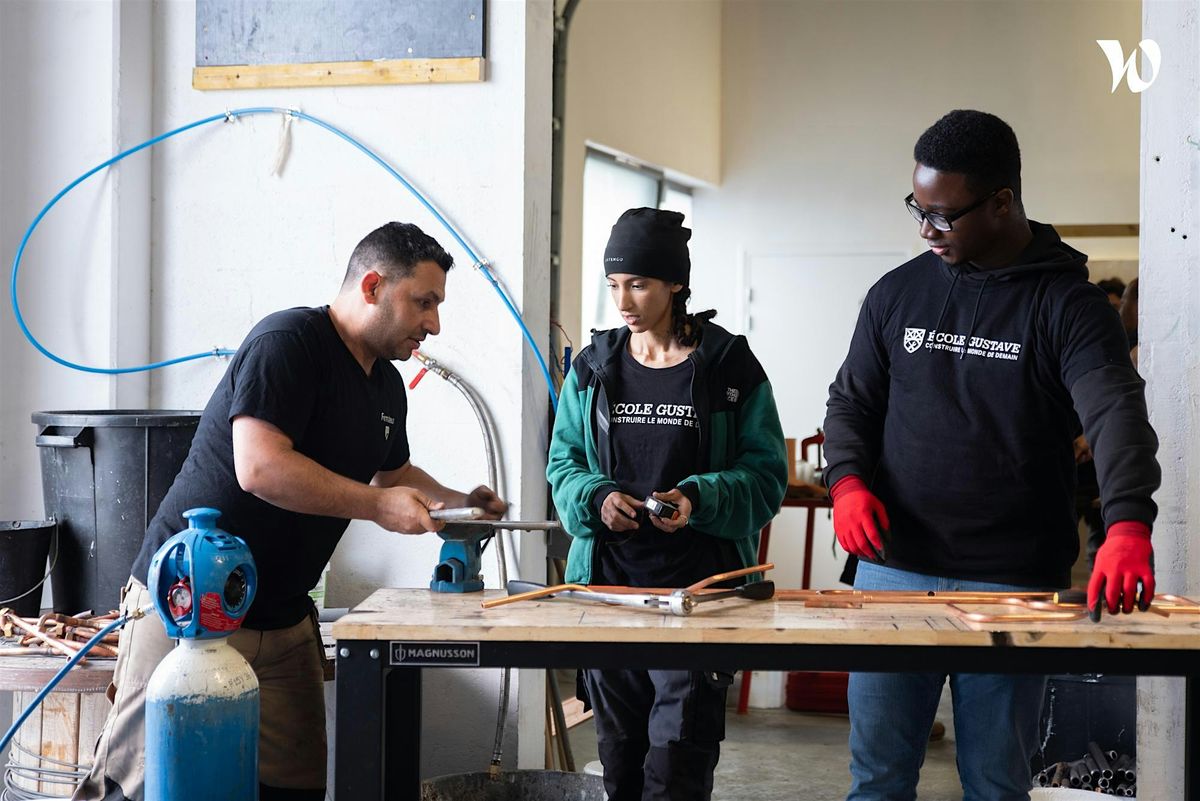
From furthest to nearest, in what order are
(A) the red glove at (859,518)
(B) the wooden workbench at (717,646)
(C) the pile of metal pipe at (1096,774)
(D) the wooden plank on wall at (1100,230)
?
(D) the wooden plank on wall at (1100,230) → (C) the pile of metal pipe at (1096,774) → (A) the red glove at (859,518) → (B) the wooden workbench at (717,646)

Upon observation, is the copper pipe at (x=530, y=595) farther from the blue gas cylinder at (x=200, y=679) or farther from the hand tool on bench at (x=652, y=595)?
the blue gas cylinder at (x=200, y=679)

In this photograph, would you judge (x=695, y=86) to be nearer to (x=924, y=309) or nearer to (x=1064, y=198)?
(x=1064, y=198)

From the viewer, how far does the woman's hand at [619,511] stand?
8.64 feet

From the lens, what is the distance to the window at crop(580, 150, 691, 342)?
19.9ft

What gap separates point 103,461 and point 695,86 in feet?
16.0

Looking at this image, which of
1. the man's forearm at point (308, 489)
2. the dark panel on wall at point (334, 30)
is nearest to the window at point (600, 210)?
the dark panel on wall at point (334, 30)

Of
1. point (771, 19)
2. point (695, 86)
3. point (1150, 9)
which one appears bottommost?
point (1150, 9)

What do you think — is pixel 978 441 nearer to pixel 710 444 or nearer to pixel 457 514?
pixel 710 444

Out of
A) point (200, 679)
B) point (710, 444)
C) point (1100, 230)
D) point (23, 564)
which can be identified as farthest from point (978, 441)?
point (1100, 230)

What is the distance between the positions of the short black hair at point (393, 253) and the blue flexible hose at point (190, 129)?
0.80 metres

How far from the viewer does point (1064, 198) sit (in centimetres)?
734

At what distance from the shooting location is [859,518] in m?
2.37

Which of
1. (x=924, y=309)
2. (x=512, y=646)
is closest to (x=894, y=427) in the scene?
(x=924, y=309)

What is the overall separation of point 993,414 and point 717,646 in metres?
0.74
